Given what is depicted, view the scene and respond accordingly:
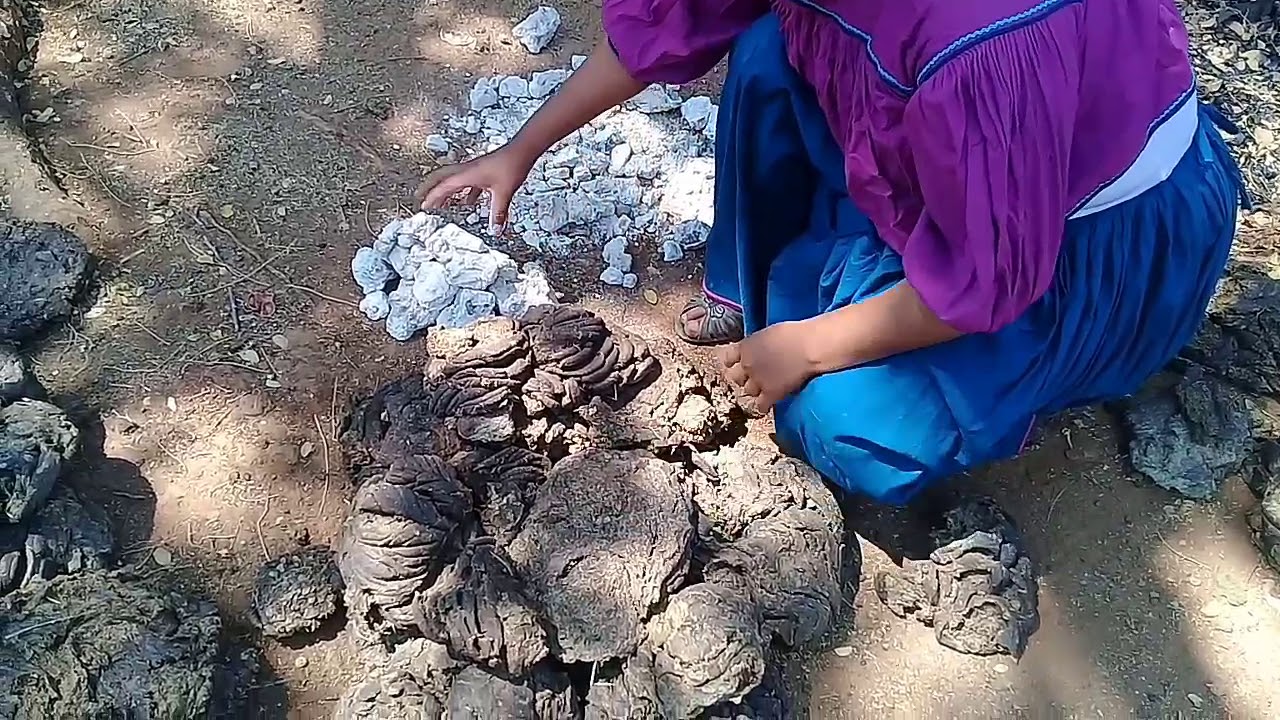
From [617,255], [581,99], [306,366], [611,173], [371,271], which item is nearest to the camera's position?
[581,99]

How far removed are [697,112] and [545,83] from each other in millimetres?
366

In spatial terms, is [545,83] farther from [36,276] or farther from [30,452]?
[30,452]

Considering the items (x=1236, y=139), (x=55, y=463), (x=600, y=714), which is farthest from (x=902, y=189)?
(x=1236, y=139)

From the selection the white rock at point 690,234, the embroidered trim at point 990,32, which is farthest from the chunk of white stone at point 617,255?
the embroidered trim at point 990,32

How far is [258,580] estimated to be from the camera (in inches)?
70.4

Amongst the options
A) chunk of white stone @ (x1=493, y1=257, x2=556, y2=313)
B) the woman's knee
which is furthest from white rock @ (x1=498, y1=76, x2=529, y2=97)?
the woman's knee

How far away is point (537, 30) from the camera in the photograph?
2.77 m

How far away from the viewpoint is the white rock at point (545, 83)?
8.66 feet

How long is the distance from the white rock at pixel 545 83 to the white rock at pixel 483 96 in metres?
0.09

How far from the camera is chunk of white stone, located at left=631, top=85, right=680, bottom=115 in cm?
261

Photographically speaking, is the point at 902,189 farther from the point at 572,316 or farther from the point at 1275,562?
the point at 1275,562

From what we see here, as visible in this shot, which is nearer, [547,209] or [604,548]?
[604,548]

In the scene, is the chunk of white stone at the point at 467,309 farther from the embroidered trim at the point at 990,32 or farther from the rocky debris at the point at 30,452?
the embroidered trim at the point at 990,32

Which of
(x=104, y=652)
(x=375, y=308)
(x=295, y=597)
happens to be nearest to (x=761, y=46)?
(x=375, y=308)
